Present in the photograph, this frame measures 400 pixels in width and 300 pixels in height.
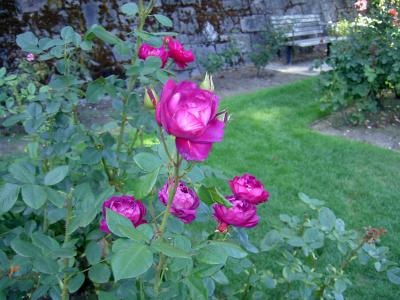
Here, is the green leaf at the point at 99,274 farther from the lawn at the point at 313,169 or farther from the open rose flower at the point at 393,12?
the open rose flower at the point at 393,12

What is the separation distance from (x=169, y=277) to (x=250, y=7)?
22.8 feet

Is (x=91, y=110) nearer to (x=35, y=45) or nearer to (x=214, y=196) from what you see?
(x=35, y=45)

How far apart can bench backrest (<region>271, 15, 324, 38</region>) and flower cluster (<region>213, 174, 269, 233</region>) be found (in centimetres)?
653

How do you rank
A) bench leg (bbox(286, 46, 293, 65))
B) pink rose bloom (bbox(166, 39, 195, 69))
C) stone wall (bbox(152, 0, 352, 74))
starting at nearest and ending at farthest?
pink rose bloom (bbox(166, 39, 195, 69)) → stone wall (bbox(152, 0, 352, 74)) → bench leg (bbox(286, 46, 293, 65))

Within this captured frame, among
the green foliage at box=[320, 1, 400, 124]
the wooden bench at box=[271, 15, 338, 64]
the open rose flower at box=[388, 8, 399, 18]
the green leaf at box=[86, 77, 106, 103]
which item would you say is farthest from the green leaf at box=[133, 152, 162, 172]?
the wooden bench at box=[271, 15, 338, 64]

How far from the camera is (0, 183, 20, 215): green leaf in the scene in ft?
3.01

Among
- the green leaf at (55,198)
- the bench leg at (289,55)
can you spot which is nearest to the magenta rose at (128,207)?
the green leaf at (55,198)

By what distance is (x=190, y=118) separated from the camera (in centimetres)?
63

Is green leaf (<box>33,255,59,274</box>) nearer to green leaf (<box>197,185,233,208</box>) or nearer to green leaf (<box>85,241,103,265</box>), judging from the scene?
green leaf (<box>85,241,103,265</box>)

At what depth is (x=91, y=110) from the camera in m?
5.02

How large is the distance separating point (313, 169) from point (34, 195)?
287cm

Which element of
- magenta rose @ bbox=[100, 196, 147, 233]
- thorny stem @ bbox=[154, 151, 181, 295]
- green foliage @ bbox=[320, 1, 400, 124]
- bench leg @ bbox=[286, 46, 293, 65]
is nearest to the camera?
thorny stem @ bbox=[154, 151, 181, 295]

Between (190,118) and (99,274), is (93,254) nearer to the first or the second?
(99,274)

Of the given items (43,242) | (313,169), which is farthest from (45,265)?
(313,169)
